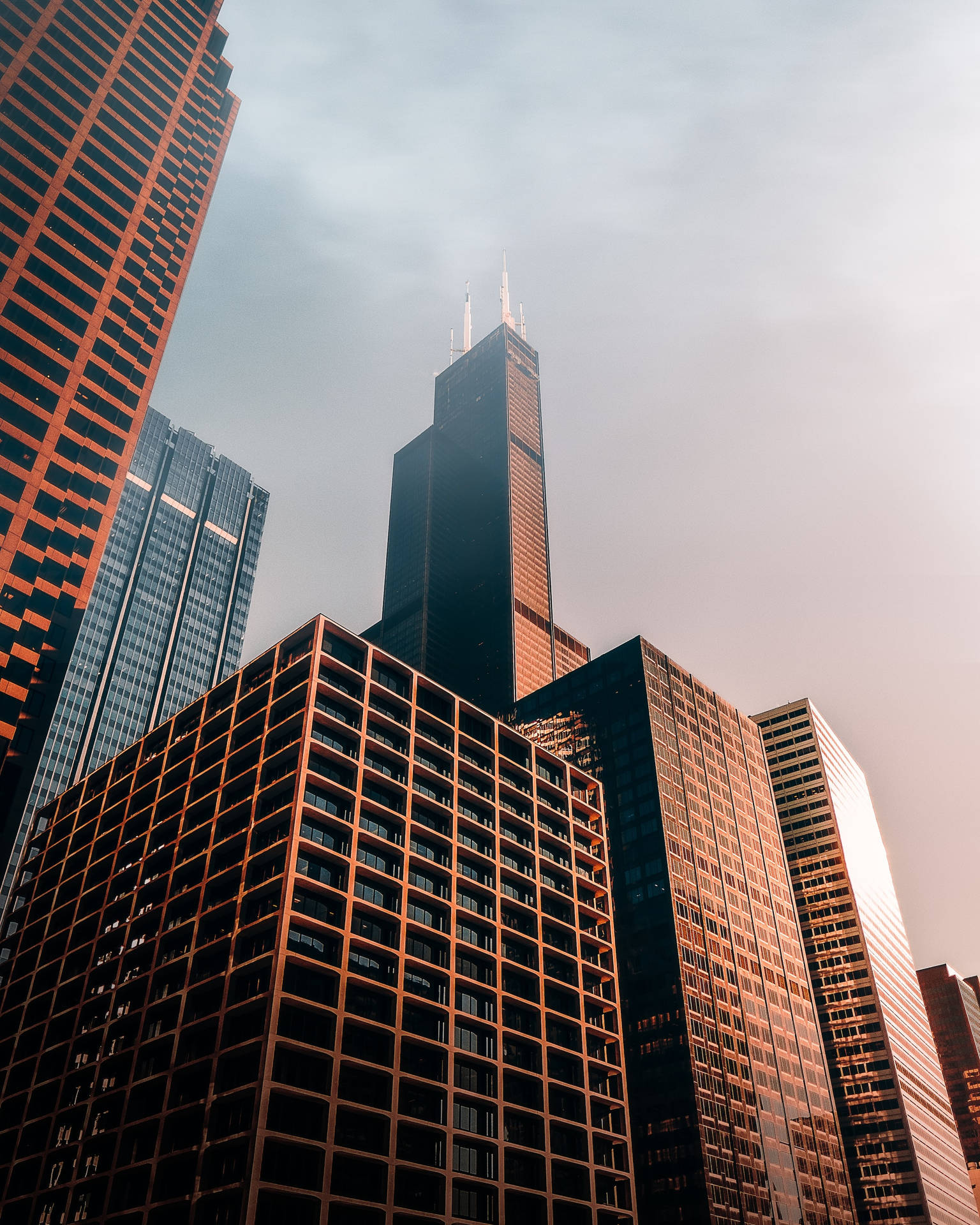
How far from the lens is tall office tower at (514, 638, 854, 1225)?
134 meters

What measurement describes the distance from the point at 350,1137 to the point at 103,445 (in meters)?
72.5

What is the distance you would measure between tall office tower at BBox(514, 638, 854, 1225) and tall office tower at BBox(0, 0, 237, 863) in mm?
93572

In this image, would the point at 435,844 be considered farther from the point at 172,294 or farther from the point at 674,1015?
the point at 172,294

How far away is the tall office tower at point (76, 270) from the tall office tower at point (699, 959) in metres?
93.6

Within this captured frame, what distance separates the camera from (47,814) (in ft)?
452

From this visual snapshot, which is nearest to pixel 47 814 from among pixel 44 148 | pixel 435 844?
pixel 435 844

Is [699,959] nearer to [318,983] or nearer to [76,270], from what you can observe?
[318,983]

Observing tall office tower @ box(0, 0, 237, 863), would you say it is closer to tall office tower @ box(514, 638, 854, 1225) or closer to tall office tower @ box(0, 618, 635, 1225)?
tall office tower @ box(0, 618, 635, 1225)

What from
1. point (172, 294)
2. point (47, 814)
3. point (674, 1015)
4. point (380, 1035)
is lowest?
point (380, 1035)

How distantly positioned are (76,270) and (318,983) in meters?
82.0

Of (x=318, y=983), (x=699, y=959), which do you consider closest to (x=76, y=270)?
(x=318, y=983)

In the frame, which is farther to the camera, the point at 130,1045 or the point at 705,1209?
the point at 705,1209

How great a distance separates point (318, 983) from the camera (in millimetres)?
83250

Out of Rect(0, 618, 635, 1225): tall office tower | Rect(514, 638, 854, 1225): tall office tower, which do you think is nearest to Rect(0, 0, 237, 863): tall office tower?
Rect(0, 618, 635, 1225): tall office tower
